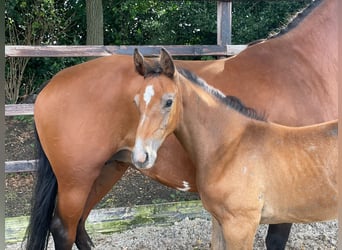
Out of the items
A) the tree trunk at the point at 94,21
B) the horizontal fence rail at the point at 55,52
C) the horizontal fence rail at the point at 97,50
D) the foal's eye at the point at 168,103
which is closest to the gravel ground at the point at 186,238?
the horizontal fence rail at the point at 55,52

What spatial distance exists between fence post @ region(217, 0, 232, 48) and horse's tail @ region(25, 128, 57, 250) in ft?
7.10

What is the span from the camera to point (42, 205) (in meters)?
2.93

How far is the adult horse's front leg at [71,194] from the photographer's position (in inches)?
105

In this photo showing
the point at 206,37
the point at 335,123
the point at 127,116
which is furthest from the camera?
the point at 206,37

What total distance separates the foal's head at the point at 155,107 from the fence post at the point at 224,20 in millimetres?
2098

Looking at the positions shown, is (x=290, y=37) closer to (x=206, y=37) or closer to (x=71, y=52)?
(x=71, y=52)

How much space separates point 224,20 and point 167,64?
2162mm

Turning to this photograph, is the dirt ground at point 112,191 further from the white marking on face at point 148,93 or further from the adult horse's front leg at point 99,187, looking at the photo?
the white marking on face at point 148,93

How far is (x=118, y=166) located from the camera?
318 cm

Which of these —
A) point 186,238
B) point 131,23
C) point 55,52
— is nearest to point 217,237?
point 186,238

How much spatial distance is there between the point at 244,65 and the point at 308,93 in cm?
47

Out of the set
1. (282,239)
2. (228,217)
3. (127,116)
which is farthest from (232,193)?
(282,239)

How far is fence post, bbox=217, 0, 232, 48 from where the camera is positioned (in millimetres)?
4113

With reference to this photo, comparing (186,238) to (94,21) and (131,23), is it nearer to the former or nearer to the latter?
(94,21)
